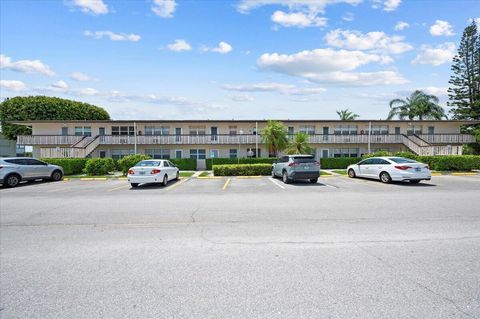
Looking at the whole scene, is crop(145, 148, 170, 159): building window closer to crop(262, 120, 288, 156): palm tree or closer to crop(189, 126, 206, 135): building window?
crop(189, 126, 206, 135): building window

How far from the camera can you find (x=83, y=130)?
35469mm

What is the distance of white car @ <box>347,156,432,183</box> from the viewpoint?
15.4 m

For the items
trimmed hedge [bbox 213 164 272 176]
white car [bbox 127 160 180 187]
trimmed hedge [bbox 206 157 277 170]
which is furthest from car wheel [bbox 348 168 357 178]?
white car [bbox 127 160 180 187]

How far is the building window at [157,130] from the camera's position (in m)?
35.9

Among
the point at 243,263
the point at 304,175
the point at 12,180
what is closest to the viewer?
the point at 243,263

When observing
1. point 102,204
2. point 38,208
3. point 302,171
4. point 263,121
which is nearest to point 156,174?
point 102,204

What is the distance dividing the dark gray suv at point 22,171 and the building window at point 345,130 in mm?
28910

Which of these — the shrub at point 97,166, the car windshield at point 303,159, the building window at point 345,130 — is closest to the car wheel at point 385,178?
the car windshield at point 303,159

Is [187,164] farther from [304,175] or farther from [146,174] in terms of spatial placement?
[304,175]

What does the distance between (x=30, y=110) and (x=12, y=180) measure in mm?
34953

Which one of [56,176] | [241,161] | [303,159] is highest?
[303,159]

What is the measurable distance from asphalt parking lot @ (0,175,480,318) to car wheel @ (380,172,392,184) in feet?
24.3

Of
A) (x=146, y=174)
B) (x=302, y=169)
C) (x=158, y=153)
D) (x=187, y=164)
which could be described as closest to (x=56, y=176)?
(x=146, y=174)

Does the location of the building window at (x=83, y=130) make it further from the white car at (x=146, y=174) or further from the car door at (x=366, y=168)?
the car door at (x=366, y=168)
